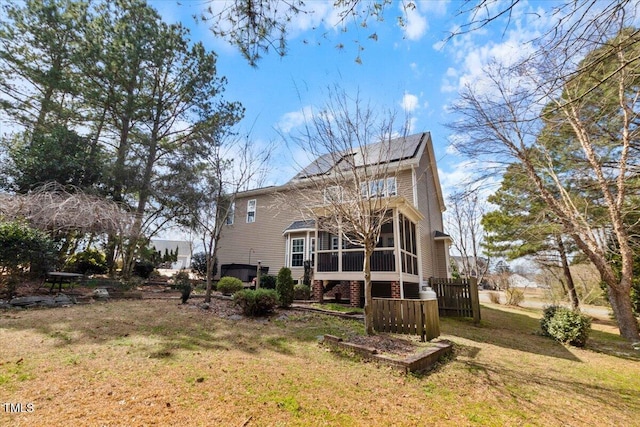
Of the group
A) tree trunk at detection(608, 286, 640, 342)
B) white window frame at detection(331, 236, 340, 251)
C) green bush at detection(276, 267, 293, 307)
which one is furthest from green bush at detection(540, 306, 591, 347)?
green bush at detection(276, 267, 293, 307)

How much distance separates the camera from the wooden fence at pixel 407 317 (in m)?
6.84

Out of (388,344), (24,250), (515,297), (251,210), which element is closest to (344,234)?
(388,344)

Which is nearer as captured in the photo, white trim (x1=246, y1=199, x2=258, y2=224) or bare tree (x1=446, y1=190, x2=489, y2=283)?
white trim (x1=246, y1=199, x2=258, y2=224)

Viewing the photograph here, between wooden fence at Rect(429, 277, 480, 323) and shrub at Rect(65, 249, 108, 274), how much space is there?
52.6 ft

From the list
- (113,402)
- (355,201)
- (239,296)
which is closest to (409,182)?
(355,201)

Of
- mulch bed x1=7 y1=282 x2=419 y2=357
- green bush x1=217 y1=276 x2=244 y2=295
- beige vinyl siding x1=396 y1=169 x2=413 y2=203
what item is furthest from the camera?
beige vinyl siding x1=396 y1=169 x2=413 y2=203

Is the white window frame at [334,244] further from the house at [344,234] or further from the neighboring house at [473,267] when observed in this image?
the neighboring house at [473,267]

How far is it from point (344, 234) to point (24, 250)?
9889mm

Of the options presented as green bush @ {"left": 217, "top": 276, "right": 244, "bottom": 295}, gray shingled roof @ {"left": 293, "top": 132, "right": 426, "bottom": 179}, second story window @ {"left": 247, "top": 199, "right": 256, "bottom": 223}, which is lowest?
green bush @ {"left": 217, "top": 276, "right": 244, "bottom": 295}

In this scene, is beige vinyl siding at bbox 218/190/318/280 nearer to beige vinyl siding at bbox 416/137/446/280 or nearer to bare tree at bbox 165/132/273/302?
bare tree at bbox 165/132/273/302

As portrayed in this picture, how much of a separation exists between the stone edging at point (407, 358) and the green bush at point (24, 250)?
962 cm

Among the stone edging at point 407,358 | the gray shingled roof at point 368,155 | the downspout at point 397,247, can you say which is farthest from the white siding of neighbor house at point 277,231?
the stone edging at point 407,358

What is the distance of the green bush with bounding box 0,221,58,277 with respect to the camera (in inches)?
336

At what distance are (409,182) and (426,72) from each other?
25.8 feet
